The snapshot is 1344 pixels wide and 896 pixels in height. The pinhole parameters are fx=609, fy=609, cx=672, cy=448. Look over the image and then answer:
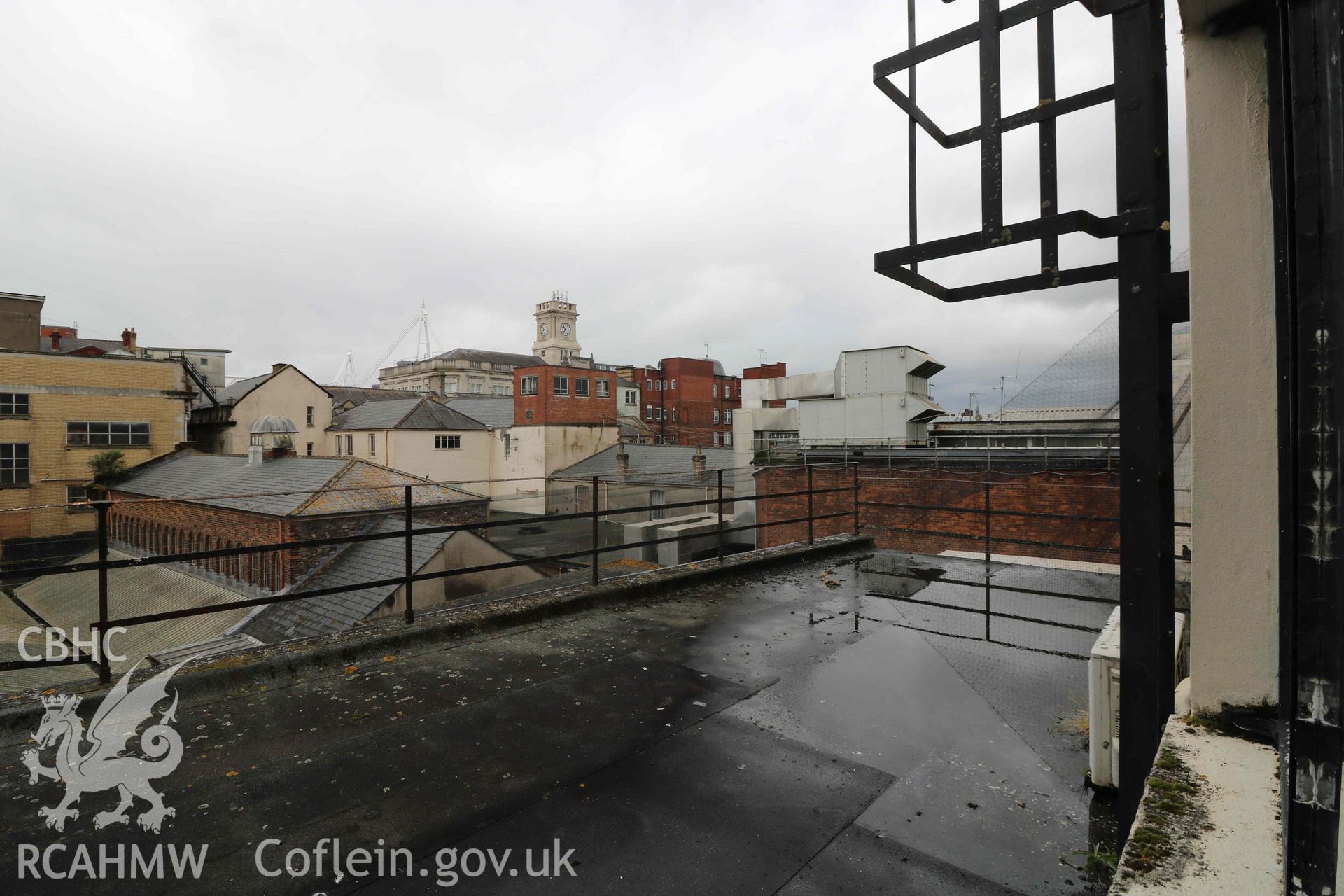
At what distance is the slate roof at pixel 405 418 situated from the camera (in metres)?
36.8

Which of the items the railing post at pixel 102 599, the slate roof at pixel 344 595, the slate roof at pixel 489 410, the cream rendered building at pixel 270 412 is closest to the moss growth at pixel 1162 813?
the railing post at pixel 102 599

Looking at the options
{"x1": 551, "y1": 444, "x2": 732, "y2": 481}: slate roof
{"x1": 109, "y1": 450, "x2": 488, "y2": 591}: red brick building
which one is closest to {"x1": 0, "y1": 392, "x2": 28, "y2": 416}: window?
{"x1": 109, "y1": 450, "x2": 488, "y2": 591}: red brick building

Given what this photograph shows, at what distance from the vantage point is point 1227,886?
4.19 feet

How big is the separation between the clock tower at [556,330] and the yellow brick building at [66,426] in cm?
4651

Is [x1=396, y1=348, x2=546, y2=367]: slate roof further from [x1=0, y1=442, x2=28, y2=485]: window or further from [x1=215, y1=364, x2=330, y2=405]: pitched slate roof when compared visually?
[x1=0, y1=442, x2=28, y2=485]: window

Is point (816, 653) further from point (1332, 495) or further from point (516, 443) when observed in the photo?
point (516, 443)

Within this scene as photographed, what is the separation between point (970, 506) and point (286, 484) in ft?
65.6

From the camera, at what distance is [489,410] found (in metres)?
42.9

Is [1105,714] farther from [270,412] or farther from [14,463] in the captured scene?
[270,412]

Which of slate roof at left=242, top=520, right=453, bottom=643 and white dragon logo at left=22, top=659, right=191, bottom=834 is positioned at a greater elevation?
white dragon logo at left=22, top=659, right=191, bottom=834

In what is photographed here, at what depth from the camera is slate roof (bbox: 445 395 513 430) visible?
136 ft

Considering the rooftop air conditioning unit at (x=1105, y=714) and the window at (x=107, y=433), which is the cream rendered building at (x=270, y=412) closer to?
the window at (x=107, y=433)

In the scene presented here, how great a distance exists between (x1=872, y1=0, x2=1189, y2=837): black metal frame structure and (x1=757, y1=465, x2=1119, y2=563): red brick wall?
7354 millimetres

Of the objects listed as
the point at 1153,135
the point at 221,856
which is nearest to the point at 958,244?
the point at 1153,135
